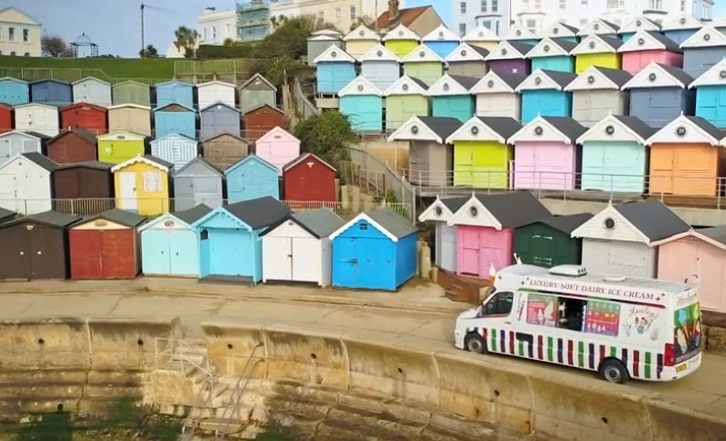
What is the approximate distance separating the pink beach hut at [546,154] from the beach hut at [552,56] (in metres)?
12.1

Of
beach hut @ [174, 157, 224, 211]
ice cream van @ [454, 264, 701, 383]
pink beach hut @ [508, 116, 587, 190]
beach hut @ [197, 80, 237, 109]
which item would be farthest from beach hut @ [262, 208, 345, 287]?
beach hut @ [197, 80, 237, 109]

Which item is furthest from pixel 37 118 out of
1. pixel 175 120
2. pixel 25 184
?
pixel 25 184

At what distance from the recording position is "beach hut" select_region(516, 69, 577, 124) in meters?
35.0

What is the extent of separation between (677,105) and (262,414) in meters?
21.6

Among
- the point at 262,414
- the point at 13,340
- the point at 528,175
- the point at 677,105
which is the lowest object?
the point at 262,414

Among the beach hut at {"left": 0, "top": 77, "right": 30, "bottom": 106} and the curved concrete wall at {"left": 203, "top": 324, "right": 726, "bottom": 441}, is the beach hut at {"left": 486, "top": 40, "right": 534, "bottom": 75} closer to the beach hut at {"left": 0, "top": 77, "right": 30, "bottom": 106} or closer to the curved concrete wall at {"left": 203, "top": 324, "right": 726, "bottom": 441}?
the curved concrete wall at {"left": 203, "top": 324, "right": 726, "bottom": 441}

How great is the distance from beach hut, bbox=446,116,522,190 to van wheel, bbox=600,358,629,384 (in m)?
15.1

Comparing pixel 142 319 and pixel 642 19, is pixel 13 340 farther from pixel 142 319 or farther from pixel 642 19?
pixel 642 19

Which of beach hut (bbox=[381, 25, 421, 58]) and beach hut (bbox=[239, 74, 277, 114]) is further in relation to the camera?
beach hut (bbox=[381, 25, 421, 58])

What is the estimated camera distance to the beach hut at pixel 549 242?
72.7 ft

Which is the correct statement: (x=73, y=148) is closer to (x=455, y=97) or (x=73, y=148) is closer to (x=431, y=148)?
(x=431, y=148)

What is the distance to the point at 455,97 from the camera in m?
37.5

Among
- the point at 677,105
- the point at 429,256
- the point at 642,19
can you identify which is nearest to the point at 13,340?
the point at 429,256

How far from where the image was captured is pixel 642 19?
4575 cm
